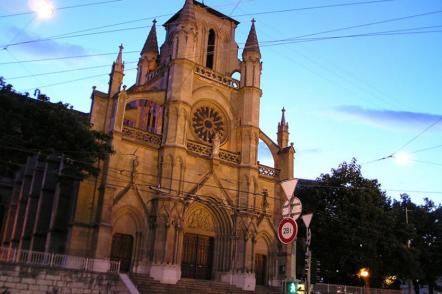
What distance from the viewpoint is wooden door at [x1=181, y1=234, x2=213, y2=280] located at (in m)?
31.1

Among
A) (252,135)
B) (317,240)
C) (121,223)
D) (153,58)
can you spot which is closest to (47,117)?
(121,223)

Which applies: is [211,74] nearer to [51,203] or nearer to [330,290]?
[51,203]

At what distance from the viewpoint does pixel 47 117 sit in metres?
22.8

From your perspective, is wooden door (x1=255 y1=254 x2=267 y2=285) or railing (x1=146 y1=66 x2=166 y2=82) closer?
wooden door (x1=255 y1=254 x2=267 y2=285)

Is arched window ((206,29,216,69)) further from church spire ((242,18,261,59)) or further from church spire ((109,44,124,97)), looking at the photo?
church spire ((109,44,124,97))

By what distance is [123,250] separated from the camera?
2862 cm

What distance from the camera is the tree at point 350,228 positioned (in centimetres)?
3409

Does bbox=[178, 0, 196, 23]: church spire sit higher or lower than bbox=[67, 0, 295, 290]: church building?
higher

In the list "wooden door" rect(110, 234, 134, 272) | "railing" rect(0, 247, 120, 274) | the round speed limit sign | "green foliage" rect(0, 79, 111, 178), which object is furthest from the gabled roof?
the round speed limit sign

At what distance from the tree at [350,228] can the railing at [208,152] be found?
21.2 feet

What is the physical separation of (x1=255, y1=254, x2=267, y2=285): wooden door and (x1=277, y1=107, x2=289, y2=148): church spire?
31.0 feet

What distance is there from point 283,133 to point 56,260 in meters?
21.5

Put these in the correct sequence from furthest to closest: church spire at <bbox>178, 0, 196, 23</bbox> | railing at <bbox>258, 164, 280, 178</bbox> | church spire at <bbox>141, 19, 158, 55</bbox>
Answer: church spire at <bbox>141, 19, 158, 55</bbox> → railing at <bbox>258, 164, 280, 178</bbox> → church spire at <bbox>178, 0, 196, 23</bbox>

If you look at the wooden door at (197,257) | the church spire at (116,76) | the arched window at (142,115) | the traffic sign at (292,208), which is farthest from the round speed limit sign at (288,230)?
the arched window at (142,115)
